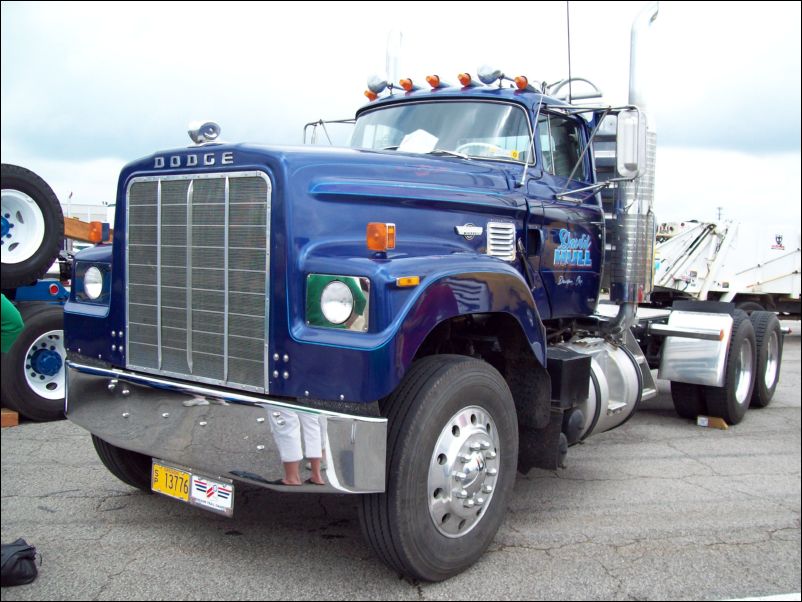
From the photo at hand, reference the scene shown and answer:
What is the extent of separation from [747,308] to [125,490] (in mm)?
11954

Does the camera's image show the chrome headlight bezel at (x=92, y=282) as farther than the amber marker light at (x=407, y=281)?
Yes

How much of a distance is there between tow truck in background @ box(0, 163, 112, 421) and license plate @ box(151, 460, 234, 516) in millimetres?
1290

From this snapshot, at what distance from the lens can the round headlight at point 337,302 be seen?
3.49 metres

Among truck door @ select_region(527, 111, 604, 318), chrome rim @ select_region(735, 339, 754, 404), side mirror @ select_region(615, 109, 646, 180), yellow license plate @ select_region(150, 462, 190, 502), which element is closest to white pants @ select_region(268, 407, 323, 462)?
yellow license plate @ select_region(150, 462, 190, 502)

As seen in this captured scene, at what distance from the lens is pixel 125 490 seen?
5.12m

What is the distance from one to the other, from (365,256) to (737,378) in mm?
5285

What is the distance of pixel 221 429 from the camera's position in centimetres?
365

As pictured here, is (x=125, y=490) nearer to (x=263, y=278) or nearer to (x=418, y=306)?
(x=263, y=278)

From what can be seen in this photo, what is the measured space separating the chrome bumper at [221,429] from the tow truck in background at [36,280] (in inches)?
27.4

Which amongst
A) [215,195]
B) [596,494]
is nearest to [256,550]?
[215,195]

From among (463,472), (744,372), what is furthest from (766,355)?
(463,472)

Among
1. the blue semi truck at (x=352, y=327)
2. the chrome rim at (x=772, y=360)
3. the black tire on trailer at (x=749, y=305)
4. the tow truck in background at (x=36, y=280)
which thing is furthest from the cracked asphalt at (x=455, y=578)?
the black tire on trailer at (x=749, y=305)

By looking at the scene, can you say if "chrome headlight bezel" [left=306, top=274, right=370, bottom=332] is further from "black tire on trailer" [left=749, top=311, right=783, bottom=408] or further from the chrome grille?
"black tire on trailer" [left=749, top=311, right=783, bottom=408]

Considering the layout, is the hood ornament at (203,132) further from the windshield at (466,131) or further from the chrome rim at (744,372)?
the chrome rim at (744,372)
